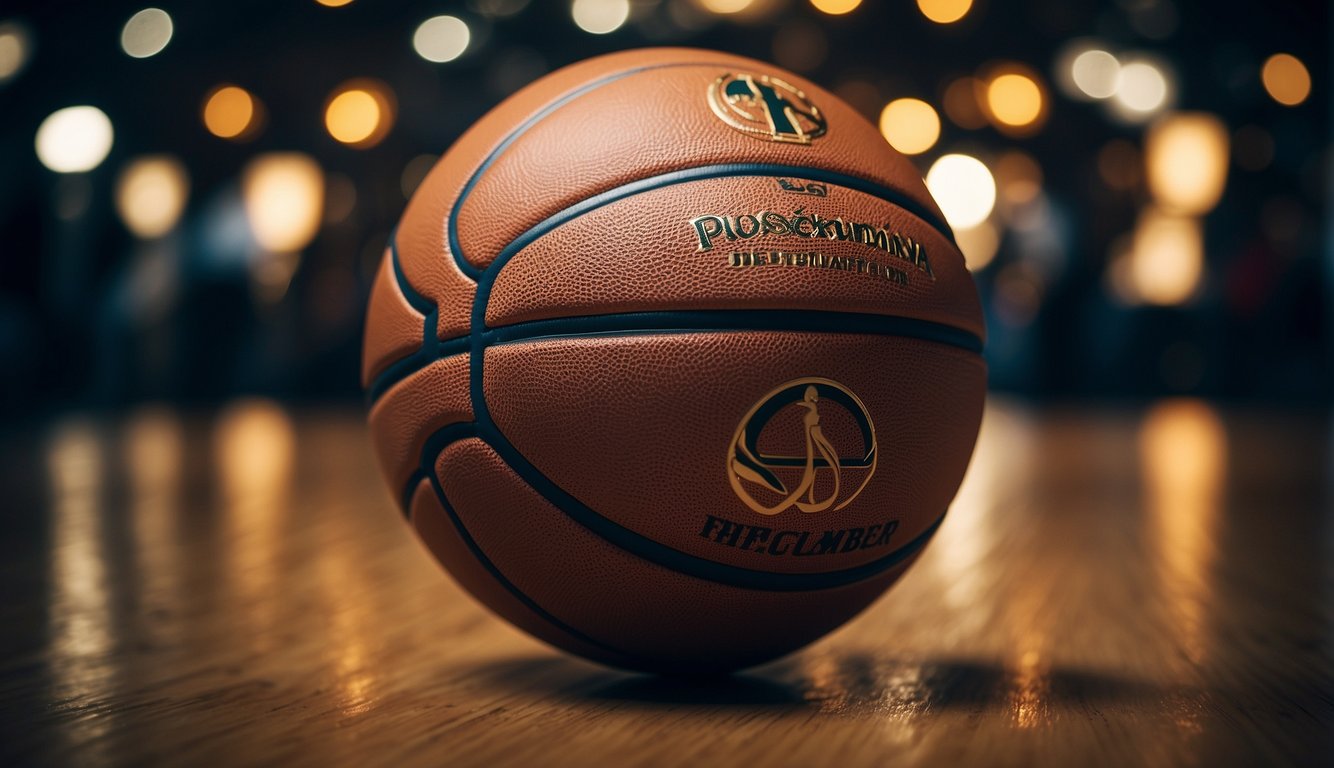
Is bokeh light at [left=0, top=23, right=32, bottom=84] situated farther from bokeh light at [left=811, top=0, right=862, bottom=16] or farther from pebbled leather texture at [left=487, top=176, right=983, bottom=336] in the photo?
pebbled leather texture at [left=487, top=176, right=983, bottom=336]

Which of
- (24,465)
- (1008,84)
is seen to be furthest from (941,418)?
(1008,84)

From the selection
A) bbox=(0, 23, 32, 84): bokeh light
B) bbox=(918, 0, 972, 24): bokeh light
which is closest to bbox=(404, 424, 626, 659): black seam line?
bbox=(0, 23, 32, 84): bokeh light

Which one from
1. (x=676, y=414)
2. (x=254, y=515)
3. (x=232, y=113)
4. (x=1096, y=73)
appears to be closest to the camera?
(x=676, y=414)

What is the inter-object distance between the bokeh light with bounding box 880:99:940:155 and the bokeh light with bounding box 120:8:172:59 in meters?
6.11

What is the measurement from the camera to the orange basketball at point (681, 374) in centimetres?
126

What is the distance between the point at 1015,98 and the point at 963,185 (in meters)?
2.65

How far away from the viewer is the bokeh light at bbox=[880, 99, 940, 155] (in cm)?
1173

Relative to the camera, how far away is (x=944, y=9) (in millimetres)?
9188

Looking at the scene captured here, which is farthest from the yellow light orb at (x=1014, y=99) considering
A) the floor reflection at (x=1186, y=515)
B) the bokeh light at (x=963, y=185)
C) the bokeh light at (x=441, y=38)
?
the floor reflection at (x=1186, y=515)

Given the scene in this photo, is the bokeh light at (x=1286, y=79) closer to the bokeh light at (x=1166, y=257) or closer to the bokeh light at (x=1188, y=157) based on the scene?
the bokeh light at (x=1188, y=157)

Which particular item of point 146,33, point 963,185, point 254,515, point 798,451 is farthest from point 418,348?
point 963,185

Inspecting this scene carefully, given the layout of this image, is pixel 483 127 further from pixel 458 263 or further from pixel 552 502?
pixel 552 502

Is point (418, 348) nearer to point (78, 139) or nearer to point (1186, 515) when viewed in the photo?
point (1186, 515)

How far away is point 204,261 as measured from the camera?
1169 cm
